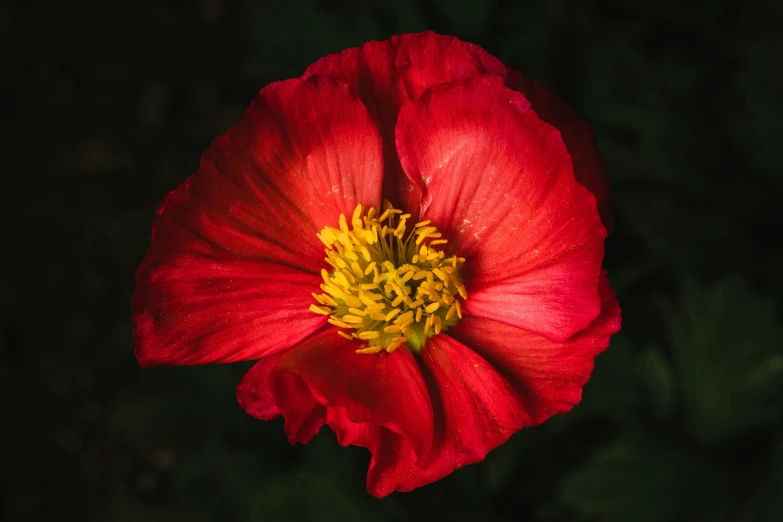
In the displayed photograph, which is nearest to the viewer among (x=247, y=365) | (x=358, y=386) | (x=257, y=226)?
(x=358, y=386)

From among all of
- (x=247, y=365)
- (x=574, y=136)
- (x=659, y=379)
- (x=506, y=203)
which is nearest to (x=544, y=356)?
(x=506, y=203)

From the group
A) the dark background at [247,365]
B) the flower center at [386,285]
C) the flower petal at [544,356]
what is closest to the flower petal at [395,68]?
the flower center at [386,285]

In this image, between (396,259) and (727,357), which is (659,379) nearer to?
(727,357)

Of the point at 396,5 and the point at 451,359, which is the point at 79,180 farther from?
the point at 451,359

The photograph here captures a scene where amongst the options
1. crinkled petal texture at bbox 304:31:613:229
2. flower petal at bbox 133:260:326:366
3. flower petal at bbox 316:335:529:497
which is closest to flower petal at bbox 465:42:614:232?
crinkled petal texture at bbox 304:31:613:229

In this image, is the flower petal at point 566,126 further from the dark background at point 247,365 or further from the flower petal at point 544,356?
the dark background at point 247,365

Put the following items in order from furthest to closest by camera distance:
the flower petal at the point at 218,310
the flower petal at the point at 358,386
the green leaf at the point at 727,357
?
the green leaf at the point at 727,357, the flower petal at the point at 218,310, the flower petal at the point at 358,386
